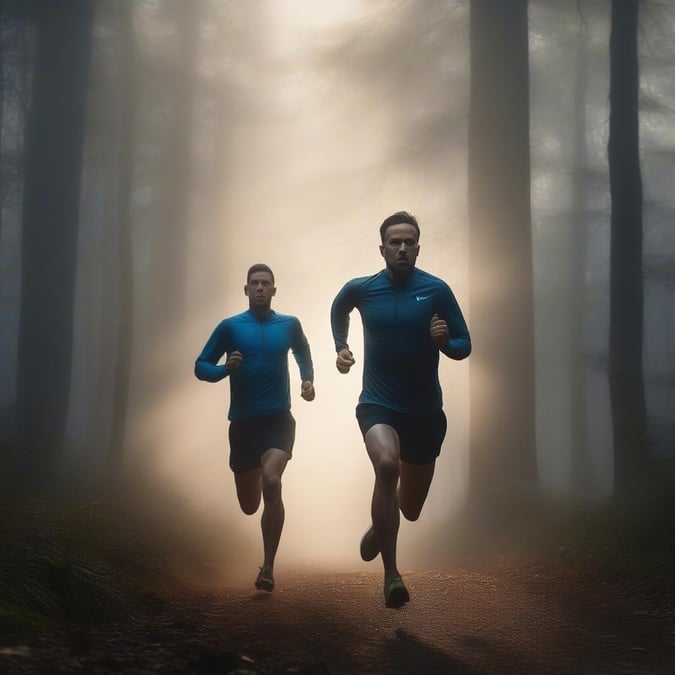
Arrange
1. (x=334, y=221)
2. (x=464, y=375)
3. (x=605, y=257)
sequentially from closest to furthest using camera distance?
(x=334, y=221) → (x=464, y=375) → (x=605, y=257)

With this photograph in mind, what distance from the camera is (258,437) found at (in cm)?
760

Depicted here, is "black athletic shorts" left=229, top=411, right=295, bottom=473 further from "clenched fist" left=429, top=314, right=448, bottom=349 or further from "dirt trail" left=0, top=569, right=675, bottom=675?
"clenched fist" left=429, top=314, right=448, bottom=349

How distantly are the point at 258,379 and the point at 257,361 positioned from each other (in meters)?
0.17

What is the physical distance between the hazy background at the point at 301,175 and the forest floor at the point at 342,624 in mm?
6911

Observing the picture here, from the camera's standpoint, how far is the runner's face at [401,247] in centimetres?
639

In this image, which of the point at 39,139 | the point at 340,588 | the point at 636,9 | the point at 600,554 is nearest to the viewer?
the point at 340,588

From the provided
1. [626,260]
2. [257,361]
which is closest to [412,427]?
[257,361]

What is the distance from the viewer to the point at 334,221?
16906 millimetres

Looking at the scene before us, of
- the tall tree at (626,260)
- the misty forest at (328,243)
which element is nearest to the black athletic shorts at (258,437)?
the misty forest at (328,243)

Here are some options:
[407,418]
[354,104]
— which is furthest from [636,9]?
[407,418]

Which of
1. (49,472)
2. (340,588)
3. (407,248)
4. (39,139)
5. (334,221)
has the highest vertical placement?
(39,139)

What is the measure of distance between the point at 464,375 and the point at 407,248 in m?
12.4

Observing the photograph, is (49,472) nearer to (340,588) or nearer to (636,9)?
(340,588)

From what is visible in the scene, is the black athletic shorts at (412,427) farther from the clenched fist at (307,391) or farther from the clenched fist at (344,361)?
the clenched fist at (307,391)
